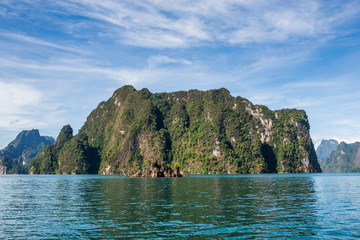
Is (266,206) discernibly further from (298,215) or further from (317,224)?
(317,224)

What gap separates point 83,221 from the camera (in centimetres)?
2898

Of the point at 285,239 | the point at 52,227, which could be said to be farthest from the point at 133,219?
the point at 285,239

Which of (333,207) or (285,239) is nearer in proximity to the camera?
(285,239)

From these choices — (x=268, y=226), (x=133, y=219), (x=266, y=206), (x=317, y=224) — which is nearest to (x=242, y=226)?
(x=268, y=226)

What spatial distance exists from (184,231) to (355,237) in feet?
42.0

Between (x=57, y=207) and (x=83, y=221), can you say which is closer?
(x=83, y=221)

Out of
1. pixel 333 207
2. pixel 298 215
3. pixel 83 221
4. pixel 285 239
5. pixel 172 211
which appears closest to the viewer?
pixel 285 239

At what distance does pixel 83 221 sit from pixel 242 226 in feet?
49.3

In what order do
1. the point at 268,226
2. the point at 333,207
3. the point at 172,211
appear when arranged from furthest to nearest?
the point at 333,207 → the point at 172,211 → the point at 268,226

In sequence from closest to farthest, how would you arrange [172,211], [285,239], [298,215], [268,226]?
[285,239] < [268,226] < [298,215] < [172,211]

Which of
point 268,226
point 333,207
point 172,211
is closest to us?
point 268,226

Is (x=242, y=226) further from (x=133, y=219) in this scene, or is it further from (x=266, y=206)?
(x=266, y=206)

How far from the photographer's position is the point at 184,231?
24156 mm

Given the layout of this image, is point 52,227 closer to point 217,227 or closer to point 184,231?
point 184,231
